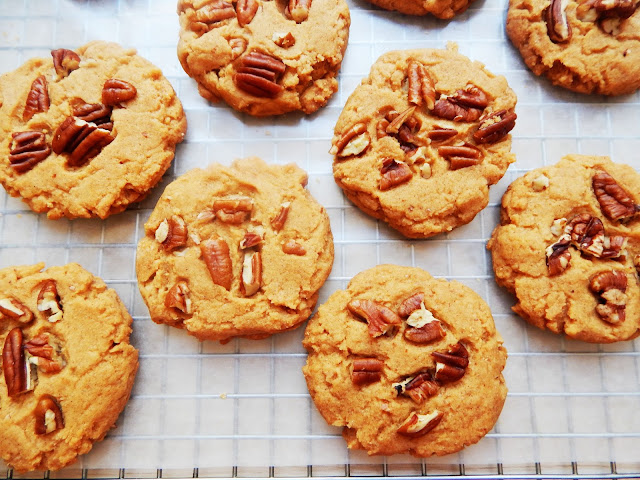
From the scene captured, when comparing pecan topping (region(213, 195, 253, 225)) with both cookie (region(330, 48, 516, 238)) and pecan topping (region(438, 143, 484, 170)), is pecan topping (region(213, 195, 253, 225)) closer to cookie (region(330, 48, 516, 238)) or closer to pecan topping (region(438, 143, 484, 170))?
cookie (region(330, 48, 516, 238))

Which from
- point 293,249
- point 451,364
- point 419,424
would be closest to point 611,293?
point 451,364

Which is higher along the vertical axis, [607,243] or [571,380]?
[607,243]

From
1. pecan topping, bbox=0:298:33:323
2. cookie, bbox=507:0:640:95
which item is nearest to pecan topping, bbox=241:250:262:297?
pecan topping, bbox=0:298:33:323

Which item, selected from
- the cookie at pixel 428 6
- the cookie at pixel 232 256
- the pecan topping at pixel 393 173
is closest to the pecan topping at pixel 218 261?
the cookie at pixel 232 256

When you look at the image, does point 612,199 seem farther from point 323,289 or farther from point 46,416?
point 46,416

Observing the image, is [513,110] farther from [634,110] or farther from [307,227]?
[307,227]

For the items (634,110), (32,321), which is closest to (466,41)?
(634,110)

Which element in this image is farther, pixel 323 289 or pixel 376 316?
pixel 323 289
